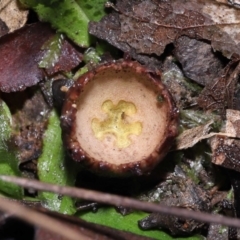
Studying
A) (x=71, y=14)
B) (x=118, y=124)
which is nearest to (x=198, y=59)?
(x=118, y=124)

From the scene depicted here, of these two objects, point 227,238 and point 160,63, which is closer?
point 227,238

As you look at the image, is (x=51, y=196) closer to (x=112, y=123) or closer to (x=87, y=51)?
(x=112, y=123)

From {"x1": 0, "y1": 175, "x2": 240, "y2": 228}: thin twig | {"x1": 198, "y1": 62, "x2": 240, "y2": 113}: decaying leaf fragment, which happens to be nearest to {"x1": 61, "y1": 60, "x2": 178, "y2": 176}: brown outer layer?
{"x1": 198, "y1": 62, "x2": 240, "y2": 113}: decaying leaf fragment

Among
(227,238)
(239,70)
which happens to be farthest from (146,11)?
(227,238)

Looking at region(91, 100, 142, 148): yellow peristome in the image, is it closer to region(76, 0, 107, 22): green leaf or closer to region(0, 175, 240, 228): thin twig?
region(76, 0, 107, 22): green leaf

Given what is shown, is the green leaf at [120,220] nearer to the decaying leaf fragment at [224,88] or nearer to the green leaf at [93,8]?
the decaying leaf fragment at [224,88]

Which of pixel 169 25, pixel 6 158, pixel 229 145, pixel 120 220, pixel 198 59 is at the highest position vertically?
pixel 169 25

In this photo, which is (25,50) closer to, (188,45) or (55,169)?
(55,169)
